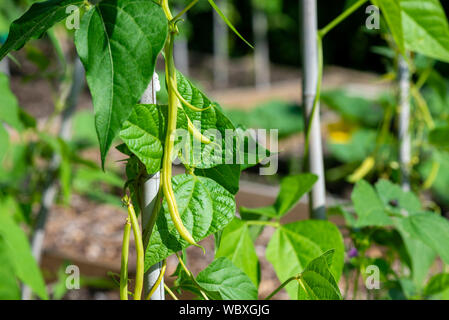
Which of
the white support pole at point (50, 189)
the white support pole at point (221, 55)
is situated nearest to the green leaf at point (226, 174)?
the white support pole at point (50, 189)

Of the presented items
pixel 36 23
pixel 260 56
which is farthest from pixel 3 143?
pixel 260 56

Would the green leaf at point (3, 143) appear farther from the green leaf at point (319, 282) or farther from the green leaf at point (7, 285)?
the green leaf at point (319, 282)

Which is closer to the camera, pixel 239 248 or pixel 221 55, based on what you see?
pixel 239 248

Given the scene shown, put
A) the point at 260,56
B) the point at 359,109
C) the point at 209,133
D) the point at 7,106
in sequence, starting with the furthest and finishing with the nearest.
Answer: the point at 260,56
the point at 359,109
the point at 7,106
the point at 209,133

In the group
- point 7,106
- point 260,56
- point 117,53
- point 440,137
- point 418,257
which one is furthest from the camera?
point 260,56

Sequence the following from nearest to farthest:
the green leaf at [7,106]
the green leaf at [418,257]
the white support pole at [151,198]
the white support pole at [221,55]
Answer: the white support pole at [151,198] < the green leaf at [7,106] < the green leaf at [418,257] < the white support pole at [221,55]

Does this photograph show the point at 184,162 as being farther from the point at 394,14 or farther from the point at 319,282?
the point at 394,14

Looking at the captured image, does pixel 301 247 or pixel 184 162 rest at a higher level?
pixel 184 162
